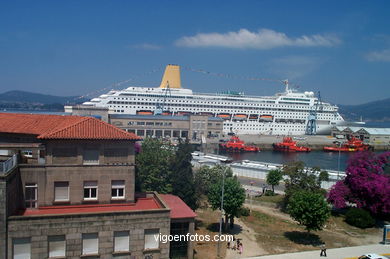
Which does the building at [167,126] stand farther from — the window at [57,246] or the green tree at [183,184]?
the window at [57,246]

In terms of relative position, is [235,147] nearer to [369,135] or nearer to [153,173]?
[369,135]

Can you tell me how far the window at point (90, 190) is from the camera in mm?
11586

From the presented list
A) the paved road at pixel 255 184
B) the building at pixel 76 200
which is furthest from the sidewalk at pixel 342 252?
the paved road at pixel 255 184

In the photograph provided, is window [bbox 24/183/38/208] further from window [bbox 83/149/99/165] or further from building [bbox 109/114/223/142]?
building [bbox 109/114/223/142]

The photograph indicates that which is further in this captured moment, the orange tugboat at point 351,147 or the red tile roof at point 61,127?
the orange tugboat at point 351,147

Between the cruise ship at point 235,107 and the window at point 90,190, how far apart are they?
5360cm

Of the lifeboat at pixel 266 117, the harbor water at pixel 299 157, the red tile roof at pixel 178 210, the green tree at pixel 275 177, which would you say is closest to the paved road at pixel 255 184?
the green tree at pixel 275 177

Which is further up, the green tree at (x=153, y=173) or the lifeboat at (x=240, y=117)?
the lifeboat at (x=240, y=117)

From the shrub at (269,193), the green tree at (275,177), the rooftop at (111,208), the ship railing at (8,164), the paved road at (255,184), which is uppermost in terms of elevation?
the ship railing at (8,164)

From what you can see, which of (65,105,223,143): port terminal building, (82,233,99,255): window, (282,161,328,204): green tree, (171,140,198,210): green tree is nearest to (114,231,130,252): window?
(82,233,99,255): window

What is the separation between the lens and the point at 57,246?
33.4ft

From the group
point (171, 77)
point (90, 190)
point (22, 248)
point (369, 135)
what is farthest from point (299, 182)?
point (171, 77)

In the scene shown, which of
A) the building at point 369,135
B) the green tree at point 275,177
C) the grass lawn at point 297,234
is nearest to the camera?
the grass lawn at point 297,234

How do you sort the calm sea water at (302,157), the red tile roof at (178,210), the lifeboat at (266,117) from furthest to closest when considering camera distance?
the lifeboat at (266,117) < the calm sea water at (302,157) < the red tile roof at (178,210)
